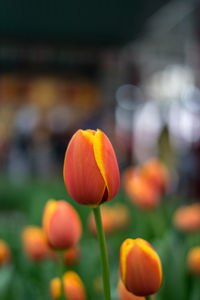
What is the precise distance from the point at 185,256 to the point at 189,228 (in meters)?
0.13

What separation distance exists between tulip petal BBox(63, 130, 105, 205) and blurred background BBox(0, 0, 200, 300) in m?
0.31

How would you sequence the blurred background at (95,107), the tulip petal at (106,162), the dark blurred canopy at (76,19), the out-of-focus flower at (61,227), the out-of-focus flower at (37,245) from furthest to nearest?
the dark blurred canopy at (76,19) < the blurred background at (95,107) < the out-of-focus flower at (37,245) < the out-of-focus flower at (61,227) < the tulip petal at (106,162)

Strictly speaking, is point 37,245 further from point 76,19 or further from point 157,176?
point 76,19

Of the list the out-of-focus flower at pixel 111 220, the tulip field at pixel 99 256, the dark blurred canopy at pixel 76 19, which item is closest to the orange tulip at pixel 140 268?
the tulip field at pixel 99 256

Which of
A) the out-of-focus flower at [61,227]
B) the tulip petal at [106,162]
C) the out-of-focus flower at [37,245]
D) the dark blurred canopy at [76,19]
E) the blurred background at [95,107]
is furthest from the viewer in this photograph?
the dark blurred canopy at [76,19]

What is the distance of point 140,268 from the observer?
418mm

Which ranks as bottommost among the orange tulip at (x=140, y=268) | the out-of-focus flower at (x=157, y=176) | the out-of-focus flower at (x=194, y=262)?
the out-of-focus flower at (x=194, y=262)

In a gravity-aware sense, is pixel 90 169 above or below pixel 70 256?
above

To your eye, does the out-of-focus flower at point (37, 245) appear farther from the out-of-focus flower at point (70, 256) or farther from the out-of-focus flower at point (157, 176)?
the out-of-focus flower at point (157, 176)

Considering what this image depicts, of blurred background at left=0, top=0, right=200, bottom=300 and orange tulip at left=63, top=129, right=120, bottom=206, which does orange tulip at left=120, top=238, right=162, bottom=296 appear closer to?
orange tulip at left=63, top=129, right=120, bottom=206

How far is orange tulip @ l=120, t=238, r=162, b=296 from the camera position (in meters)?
0.42

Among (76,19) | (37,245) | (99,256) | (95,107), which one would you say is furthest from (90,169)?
(95,107)

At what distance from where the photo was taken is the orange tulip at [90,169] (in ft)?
1.36

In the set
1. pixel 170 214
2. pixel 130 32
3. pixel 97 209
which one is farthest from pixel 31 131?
pixel 97 209
